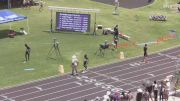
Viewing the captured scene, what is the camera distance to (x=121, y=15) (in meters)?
65.9

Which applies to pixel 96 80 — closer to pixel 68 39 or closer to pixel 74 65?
pixel 74 65

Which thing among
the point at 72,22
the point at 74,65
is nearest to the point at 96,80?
the point at 74,65

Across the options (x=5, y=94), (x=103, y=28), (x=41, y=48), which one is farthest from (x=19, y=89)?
(x=103, y=28)

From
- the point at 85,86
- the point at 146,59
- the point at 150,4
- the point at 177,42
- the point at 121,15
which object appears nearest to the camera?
the point at 85,86

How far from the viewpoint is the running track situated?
137 ft

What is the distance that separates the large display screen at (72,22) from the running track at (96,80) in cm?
862

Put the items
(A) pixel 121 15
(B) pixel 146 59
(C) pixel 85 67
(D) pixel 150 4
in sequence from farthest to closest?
(D) pixel 150 4 < (A) pixel 121 15 < (B) pixel 146 59 < (C) pixel 85 67

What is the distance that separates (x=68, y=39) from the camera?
5588 cm

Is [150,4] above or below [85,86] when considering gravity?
above

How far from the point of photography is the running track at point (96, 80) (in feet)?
137

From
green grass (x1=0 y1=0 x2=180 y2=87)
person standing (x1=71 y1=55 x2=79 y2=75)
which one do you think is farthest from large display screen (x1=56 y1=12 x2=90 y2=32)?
person standing (x1=71 y1=55 x2=79 y2=75)

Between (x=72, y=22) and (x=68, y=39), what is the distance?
2.61 m

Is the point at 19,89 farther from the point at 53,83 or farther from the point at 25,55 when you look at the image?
the point at 25,55

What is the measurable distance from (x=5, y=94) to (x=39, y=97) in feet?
8.46
